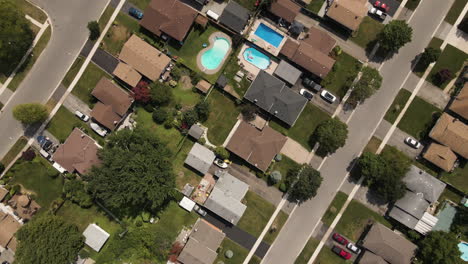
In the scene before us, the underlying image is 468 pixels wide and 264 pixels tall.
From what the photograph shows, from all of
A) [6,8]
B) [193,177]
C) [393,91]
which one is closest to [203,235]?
[193,177]

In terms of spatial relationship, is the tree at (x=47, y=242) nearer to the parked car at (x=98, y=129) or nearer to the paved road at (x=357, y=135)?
the parked car at (x=98, y=129)

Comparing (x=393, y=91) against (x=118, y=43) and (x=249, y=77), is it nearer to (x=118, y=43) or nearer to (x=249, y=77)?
(x=249, y=77)

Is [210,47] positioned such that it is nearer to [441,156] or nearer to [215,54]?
[215,54]

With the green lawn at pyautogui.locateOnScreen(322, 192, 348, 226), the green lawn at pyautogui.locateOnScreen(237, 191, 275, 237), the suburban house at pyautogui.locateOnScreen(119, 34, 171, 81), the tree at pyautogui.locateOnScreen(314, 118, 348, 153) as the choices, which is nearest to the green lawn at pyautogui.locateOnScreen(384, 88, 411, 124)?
the tree at pyautogui.locateOnScreen(314, 118, 348, 153)

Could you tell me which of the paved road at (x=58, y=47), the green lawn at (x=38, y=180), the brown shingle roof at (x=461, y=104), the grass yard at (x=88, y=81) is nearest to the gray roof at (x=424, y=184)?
the brown shingle roof at (x=461, y=104)

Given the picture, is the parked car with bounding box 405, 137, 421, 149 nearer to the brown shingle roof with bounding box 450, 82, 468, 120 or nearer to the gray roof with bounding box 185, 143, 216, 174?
the brown shingle roof with bounding box 450, 82, 468, 120

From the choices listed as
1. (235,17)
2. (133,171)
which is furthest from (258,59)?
(133,171)
